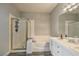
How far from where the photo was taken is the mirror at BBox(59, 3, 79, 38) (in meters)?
2.31

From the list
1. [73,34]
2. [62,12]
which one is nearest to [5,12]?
[62,12]

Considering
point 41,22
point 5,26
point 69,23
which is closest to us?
point 5,26

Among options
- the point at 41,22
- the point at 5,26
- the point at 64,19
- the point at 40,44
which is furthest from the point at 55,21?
the point at 5,26

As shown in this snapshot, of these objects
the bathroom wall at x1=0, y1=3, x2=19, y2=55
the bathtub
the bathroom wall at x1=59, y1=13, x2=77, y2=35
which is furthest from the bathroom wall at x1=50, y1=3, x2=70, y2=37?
the bathroom wall at x1=0, y1=3, x2=19, y2=55

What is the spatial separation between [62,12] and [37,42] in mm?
798

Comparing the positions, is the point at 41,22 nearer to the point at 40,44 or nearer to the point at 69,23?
the point at 40,44

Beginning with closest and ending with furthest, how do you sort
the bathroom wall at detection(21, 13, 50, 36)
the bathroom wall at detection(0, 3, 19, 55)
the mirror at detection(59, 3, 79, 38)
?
the bathroom wall at detection(0, 3, 19, 55), the bathroom wall at detection(21, 13, 50, 36), the mirror at detection(59, 3, 79, 38)

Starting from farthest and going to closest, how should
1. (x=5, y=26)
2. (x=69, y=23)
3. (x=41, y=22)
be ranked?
(x=69, y=23), (x=41, y=22), (x=5, y=26)

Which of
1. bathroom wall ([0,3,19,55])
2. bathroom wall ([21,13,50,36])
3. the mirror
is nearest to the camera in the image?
bathroom wall ([0,3,19,55])

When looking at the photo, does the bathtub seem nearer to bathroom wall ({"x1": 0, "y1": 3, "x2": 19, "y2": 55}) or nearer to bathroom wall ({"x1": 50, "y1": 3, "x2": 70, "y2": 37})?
bathroom wall ({"x1": 50, "y1": 3, "x2": 70, "y2": 37})

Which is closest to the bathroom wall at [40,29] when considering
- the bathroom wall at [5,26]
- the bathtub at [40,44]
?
the bathtub at [40,44]

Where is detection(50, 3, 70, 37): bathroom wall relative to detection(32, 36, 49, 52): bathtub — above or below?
above

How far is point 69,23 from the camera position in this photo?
2.37 metres

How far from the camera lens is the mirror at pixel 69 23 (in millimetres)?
2311
